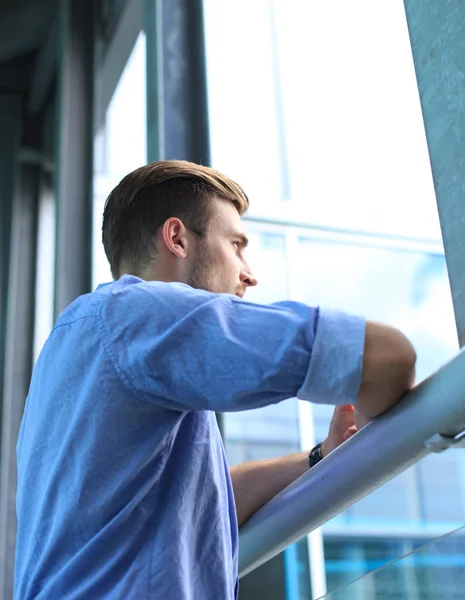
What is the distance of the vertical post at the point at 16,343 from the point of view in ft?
10.4

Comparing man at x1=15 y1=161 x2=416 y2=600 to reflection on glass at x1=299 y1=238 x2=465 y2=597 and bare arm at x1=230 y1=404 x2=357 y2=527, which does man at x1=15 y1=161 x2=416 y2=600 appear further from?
reflection on glass at x1=299 y1=238 x2=465 y2=597

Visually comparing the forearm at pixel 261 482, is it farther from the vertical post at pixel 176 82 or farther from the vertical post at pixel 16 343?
the vertical post at pixel 16 343

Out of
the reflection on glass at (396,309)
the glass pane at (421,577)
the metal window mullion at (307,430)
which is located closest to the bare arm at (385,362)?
the glass pane at (421,577)

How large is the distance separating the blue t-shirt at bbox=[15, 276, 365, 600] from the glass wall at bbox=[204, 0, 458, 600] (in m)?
0.81

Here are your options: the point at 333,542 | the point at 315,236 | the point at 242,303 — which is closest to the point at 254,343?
the point at 242,303

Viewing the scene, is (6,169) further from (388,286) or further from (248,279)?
(248,279)

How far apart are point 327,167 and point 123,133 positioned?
30.8 inches

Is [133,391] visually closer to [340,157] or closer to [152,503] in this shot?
[152,503]

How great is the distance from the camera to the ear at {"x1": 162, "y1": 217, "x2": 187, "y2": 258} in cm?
102

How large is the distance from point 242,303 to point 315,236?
6.79 ft

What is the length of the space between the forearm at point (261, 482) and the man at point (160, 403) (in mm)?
154

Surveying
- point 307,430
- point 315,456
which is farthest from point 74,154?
point 315,456

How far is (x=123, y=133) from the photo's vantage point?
322 centimetres

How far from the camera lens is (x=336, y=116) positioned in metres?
2.92
